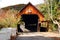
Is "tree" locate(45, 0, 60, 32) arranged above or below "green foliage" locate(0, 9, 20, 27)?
→ above

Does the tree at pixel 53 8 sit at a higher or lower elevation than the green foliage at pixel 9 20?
higher

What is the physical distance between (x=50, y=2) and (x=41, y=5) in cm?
122

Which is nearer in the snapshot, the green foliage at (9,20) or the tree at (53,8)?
the green foliage at (9,20)

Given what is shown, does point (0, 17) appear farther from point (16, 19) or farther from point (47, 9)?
point (47, 9)

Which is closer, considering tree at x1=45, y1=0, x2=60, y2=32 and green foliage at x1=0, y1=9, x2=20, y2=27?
green foliage at x1=0, y1=9, x2=20, y2=27

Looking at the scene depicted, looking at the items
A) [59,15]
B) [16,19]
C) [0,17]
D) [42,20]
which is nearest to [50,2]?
[59,15]

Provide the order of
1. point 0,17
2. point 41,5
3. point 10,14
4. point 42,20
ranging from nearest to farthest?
point 0,17 < point 10,14 < point 42,20 < point 41,5

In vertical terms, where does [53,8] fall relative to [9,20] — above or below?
above

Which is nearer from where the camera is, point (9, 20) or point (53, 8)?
point (9, 20)

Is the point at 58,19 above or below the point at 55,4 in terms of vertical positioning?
below

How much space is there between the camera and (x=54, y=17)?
1970 centimetres

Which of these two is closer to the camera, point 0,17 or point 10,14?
point 0,17

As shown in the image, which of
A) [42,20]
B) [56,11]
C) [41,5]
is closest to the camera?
Result: [42,20]

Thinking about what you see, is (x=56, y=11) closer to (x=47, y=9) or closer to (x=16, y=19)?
(x=47, y=9)
